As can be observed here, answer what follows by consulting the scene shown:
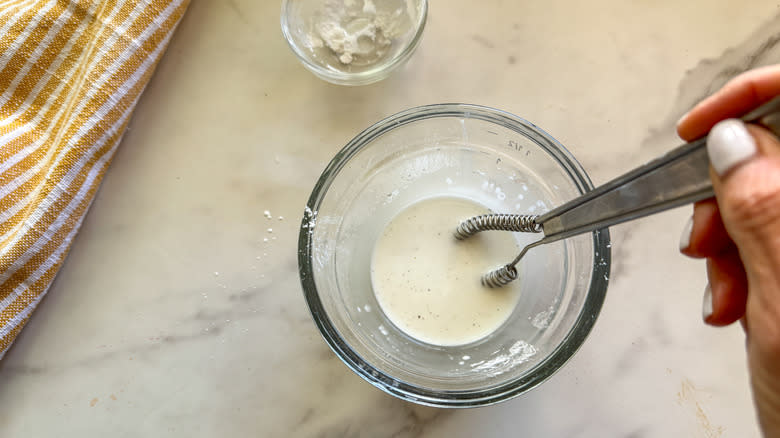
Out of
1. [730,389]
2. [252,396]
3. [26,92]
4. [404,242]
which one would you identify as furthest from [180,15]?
[730,389]

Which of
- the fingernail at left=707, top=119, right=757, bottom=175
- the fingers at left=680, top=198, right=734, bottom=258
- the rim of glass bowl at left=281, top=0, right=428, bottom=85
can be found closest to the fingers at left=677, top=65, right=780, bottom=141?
the fingers at left=680, top=198, right=734, bottom=258

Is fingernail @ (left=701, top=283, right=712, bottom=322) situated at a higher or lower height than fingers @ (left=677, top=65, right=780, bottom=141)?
lower

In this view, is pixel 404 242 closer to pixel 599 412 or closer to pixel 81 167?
pixel 599 412

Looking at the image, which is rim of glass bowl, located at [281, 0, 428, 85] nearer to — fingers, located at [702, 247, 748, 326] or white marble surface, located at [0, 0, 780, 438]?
white marble surface, located at [0, 0, 780, 438]

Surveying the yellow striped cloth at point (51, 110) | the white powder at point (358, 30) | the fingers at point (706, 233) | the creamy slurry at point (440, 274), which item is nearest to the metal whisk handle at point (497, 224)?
the creamy slurry at point (440, 274)

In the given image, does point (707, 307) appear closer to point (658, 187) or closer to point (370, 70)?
point (658, 187)

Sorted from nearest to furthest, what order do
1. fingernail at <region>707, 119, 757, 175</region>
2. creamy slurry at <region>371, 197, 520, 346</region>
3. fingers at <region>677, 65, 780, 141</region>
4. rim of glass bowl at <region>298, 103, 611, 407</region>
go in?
fingernail at <region>707, 119, 757, 175</region> < fingers at <region>677, 65, 780, 141</region> < rim of glass bowl at <region>298, 103, 611, 407</region> < creamy slurry at <region>371, 197, 520, 346</region>
